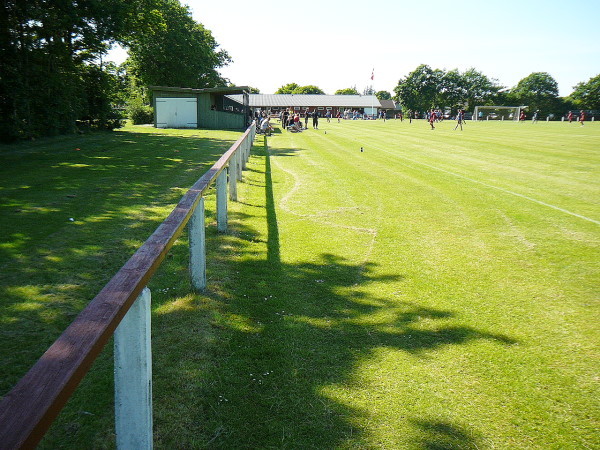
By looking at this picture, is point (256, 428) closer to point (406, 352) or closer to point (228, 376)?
point (228, 376)

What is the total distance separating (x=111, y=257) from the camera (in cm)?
559

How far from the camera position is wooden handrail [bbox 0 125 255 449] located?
4.03ft

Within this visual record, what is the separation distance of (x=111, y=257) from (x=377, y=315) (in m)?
3.36

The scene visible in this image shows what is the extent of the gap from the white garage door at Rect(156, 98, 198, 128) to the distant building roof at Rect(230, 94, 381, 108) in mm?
55095

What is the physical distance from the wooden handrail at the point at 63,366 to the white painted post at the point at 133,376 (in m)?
0.15

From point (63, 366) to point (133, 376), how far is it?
707 millimetres

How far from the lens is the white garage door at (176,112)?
3644cm

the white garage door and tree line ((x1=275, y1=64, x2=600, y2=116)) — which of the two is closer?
the white garage door

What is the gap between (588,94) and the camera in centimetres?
9700

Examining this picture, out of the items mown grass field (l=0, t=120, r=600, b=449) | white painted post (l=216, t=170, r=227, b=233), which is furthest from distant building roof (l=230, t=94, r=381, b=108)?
white painted post (l=216, t=170, r=227, b=233)

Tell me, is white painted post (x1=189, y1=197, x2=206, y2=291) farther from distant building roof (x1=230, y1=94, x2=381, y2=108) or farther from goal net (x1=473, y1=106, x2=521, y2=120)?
distant building roof (x1=230, y1=94, x2=381, y2=108)

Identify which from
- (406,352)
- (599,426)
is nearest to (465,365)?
(406,352)

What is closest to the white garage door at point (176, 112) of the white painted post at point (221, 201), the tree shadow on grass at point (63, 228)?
the tree shadow on grass at point (63, 228)

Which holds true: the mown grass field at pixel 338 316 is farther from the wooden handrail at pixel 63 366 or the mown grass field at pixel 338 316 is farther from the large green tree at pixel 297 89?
the large green tree at pixel 297 89
